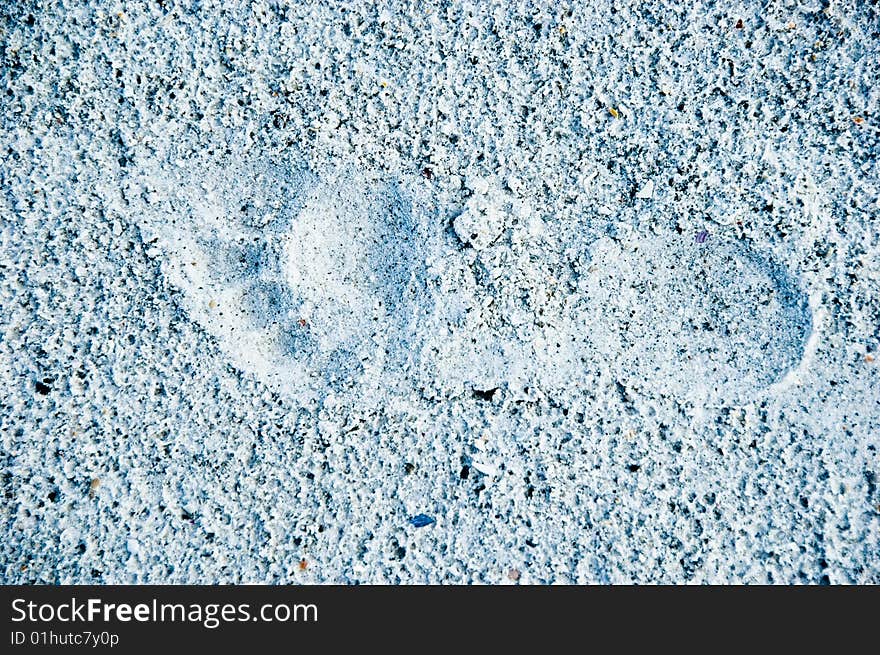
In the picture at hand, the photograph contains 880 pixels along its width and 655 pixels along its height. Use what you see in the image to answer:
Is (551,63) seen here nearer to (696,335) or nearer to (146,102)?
(696,335)

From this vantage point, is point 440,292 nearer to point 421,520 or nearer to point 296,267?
point 296,267

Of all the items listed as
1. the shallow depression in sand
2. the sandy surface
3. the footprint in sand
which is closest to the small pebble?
the sandy surface

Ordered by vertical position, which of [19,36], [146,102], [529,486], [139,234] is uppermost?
[19,36]

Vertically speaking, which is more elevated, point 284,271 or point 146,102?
point 146,102

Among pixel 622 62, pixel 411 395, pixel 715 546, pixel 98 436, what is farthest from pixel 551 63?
pixel 98 436

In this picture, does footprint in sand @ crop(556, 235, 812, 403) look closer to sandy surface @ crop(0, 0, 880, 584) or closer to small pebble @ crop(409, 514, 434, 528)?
sandy surface @ crop(0, 0, 880, 584)

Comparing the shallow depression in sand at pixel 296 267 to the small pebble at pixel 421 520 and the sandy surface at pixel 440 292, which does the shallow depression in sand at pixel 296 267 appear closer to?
the sandy surface at pixel 440 292
